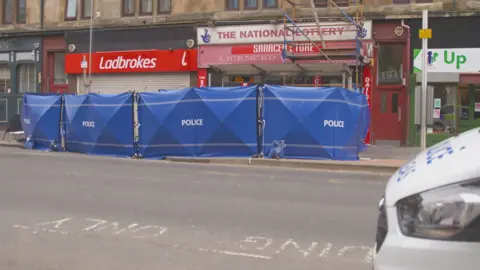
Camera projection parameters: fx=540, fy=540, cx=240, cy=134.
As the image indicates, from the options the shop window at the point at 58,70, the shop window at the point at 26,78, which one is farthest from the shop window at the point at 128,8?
the shop window at the point at 26,78

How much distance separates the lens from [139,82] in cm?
2333

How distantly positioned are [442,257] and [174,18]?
68.6ft

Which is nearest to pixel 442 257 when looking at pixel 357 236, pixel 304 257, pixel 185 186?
pixel 304 257

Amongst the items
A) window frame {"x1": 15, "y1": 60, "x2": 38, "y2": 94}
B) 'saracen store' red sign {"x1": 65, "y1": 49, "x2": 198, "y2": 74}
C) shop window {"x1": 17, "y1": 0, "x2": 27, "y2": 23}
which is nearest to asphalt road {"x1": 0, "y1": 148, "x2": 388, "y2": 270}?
'saracen store' red sign {"x1": 65, "y1": 49, "x2": 198, "y2": 74}

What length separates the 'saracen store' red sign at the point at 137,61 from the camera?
72.4 ft

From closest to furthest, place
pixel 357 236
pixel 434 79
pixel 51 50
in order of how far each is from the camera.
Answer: pixel 357 236
pixel 434 79
pixel 51 50

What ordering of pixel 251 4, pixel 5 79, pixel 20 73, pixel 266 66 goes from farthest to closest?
1. pixel 5 79
2. pixel 20 73
3. pixel 251 4
4. pixel 266 66

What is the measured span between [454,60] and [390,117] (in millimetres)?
2923

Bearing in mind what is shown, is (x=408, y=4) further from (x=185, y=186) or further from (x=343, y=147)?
(x=185, y=186)

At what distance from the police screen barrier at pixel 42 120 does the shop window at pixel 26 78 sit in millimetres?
6991

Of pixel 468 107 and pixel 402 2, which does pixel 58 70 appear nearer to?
pixel 402 2

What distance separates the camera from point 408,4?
63.5 feet

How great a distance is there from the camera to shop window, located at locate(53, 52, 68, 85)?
25297 mm

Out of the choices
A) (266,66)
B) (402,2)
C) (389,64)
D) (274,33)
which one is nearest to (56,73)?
(274,33)
